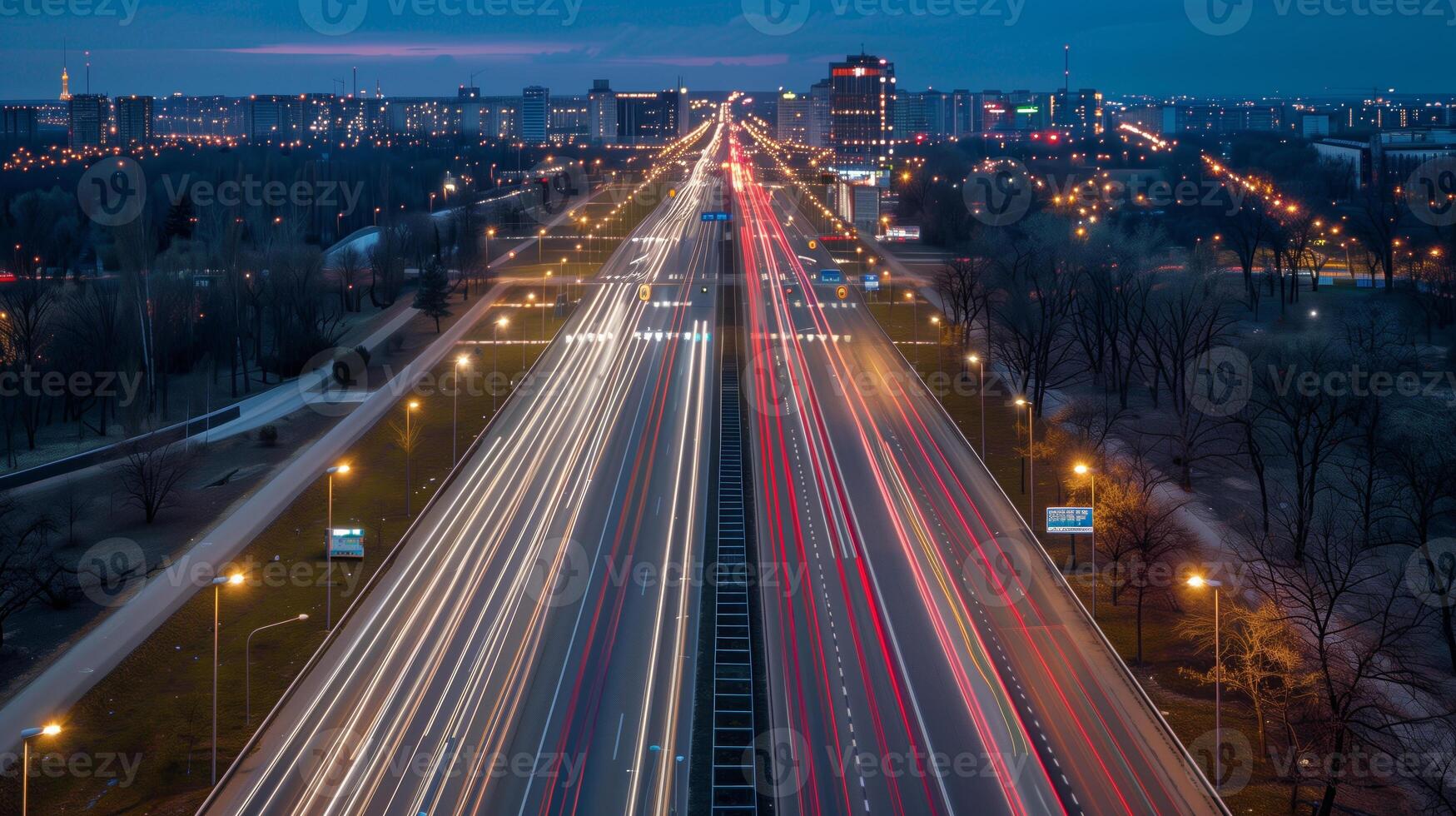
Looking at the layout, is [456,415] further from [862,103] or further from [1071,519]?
[862,103]

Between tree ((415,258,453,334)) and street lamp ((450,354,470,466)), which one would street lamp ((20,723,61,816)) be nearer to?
street lamp ((450,354,470,466))

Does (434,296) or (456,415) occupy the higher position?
(434,296)

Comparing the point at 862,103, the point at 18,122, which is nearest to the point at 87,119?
the point at 18,122

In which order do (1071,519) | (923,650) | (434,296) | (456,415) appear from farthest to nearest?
(434,296), (456,415), (1071,519), (923,650)

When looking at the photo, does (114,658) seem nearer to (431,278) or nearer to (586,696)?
(586,696)

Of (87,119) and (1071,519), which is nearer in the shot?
(1071,519)

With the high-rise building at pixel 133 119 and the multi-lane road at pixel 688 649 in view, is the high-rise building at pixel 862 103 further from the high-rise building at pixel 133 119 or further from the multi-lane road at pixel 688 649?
the multi-lane road at pixel 688 649

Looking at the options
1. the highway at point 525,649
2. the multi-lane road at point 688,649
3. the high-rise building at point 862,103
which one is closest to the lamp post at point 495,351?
the multi-lane road at point 688,649
